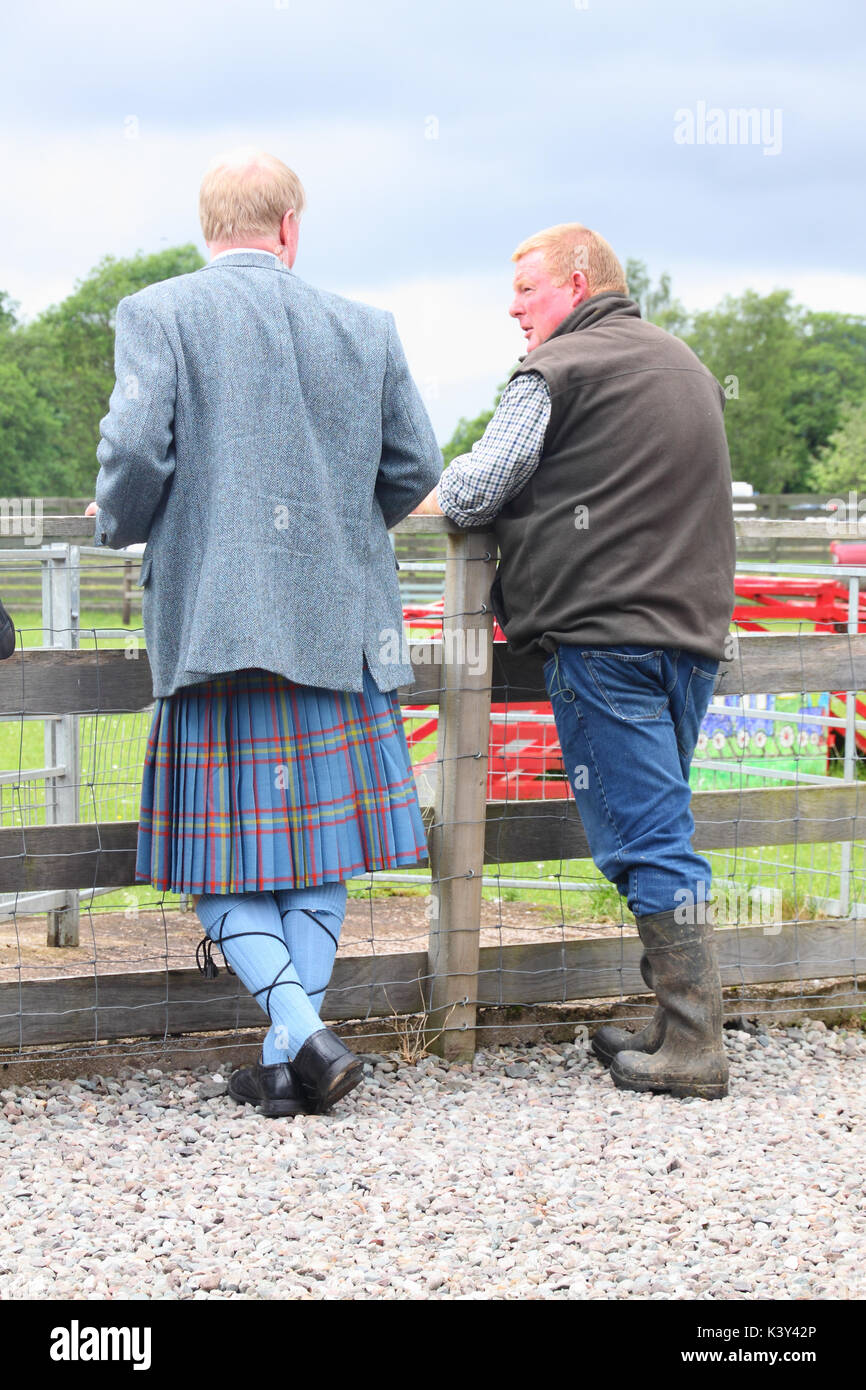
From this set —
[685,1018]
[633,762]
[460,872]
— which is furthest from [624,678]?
[685,1018]

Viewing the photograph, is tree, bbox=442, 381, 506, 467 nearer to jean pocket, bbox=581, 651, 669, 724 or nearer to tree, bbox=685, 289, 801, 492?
tree, bbox=685, 289, 801, 492

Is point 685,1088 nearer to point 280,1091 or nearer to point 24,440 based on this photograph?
point 280,1091

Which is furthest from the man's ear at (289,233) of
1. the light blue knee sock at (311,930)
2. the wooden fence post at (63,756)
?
the wooden fence post at (63,756)

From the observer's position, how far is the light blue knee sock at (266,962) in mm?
3078

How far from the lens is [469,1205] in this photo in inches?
106

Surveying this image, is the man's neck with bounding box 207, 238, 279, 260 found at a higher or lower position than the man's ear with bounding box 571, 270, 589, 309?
higher

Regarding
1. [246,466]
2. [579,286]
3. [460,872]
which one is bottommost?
[460,872]

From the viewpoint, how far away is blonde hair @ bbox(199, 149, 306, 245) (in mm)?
3055

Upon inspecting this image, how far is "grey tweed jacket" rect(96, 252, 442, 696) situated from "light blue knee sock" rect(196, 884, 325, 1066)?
0.52m

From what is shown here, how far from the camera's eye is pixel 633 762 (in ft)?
10.6

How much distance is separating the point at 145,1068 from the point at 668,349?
2177 mm

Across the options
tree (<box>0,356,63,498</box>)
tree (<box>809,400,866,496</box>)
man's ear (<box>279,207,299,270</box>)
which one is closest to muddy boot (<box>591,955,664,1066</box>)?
man's ear (<box>279,207,299,270</box>)

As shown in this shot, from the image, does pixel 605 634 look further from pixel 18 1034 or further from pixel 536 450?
pixel 18 1034

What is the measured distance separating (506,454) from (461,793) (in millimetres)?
906
